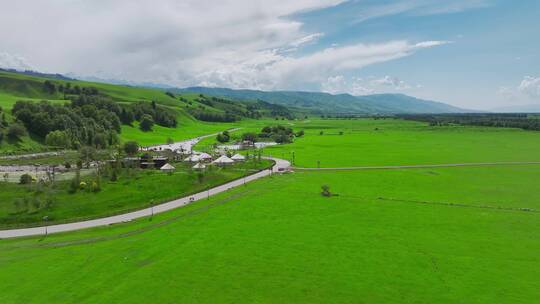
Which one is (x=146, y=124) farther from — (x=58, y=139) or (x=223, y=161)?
(x=223, y=161)

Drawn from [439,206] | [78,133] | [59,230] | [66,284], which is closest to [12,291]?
[66,284]

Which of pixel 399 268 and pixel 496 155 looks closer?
pixel 399 268

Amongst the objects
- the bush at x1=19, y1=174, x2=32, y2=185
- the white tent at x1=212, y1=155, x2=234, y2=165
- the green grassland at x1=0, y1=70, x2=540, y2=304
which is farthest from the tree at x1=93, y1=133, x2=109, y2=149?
the bush at x1=19, y1=174, x2=32, y2=185

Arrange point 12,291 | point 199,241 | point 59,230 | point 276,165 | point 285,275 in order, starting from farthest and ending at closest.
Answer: point 276,165 → point 59,230 → point 199,241 → point 285,275 → point 12,291

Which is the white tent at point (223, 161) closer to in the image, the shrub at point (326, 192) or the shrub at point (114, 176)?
the shrub at point (114, 176)

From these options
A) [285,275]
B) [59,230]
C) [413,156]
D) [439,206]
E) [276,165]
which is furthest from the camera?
[413,156]

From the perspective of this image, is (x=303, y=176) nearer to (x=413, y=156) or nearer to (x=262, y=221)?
(x=262, y=221)

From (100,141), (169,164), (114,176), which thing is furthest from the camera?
(100,141)

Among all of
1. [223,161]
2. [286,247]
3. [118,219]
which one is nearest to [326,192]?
[286,247]
